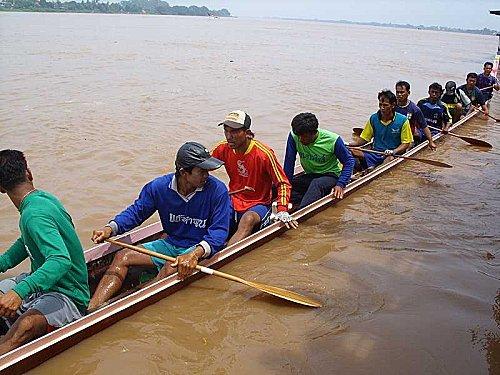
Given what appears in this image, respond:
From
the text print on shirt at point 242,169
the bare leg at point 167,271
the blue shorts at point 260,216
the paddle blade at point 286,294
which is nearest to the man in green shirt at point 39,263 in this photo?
the bare leg at point 167,271

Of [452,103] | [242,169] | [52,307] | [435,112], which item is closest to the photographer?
[52,307]

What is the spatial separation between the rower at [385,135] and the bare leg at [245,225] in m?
3.51

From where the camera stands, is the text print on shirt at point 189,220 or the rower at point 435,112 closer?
the text print on shirt at point 189,220

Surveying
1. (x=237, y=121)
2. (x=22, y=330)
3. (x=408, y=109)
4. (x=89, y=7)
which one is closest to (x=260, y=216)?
(x=237, y=121)

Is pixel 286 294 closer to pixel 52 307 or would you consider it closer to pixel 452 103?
pixel 52 307

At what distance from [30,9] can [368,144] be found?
96.1 metres

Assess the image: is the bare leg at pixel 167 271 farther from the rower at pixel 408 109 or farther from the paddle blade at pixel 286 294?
the rower at pixel 408 109

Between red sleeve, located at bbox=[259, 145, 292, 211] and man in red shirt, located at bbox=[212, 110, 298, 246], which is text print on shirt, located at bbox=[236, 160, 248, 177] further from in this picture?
red sleeve, located at bbox=[259, 145, 292, 211]

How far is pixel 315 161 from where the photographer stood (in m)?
6.37

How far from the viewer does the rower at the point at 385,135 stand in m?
8.04

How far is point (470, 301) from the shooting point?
475 cm

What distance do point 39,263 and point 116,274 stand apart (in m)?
0.97

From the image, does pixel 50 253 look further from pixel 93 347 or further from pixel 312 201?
pixel 312 201

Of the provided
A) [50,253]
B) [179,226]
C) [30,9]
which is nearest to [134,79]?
[179,226]
